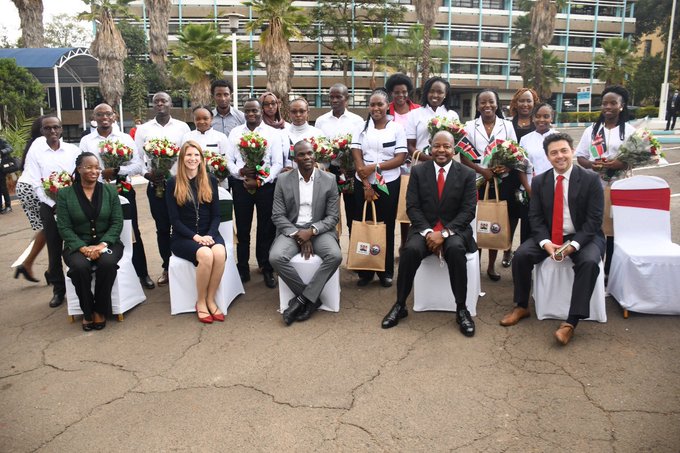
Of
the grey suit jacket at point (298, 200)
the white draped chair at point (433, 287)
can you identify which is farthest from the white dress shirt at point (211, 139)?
the white draped chair at point (433, 287)

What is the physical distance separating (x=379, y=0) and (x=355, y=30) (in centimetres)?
282

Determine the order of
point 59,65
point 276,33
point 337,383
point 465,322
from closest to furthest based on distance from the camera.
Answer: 1. point 337,383
2. point 465,322
3. point 59,65
4. point 276,33

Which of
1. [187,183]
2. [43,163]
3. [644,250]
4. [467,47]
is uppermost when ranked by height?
[467,47]

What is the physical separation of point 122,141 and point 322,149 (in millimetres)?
2232

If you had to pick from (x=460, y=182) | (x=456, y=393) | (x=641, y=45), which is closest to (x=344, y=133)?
(x=460, y=182)

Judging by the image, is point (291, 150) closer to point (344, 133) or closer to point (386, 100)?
point (344, 133)

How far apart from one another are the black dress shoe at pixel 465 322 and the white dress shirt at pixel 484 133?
1.81m

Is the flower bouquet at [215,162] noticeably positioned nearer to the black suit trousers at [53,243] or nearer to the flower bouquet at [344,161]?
the flower bouquet at [344,161]

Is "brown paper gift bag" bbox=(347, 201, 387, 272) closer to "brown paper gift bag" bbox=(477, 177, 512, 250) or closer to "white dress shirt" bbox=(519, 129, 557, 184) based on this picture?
"brown paper gift bag" bbox=(477, 177, 512, 250)

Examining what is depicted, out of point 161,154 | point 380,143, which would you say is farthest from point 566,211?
point 161,154

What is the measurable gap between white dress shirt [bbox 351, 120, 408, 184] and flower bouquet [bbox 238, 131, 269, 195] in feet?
3.32

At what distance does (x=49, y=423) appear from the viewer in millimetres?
3623

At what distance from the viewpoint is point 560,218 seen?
5.08 m

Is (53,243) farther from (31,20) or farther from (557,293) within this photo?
(31,20)
